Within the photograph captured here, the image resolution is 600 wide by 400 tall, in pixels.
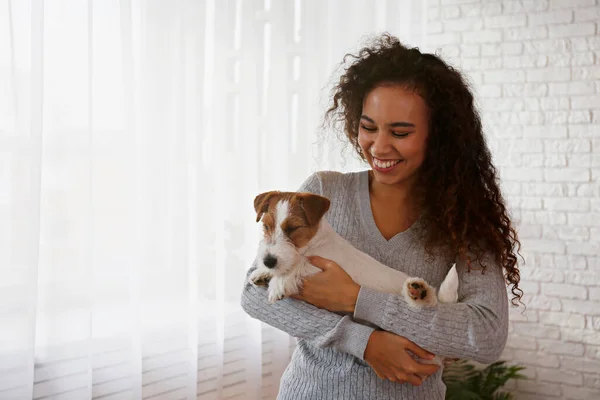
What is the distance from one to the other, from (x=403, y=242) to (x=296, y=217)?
1.05ft

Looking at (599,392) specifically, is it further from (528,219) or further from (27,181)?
(27,181)

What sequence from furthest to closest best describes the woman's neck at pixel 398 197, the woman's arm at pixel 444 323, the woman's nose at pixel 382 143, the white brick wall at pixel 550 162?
the white brick wall at pixel 550 162 → the woman's neck at pixel 398 197 → the woman's nose at pixel 382 143 → the woman's arm at pixel 444 323

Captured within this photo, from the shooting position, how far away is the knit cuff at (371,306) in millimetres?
1470

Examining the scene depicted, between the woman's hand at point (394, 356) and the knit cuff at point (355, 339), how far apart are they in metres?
0.01

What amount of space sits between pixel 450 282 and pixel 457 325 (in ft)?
0.38

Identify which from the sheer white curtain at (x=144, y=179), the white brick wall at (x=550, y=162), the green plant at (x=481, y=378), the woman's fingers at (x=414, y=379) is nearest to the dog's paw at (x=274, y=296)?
the woman's fingers at (x=414, y=379)

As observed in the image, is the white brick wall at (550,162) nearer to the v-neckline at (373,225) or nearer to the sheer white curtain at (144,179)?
the sheer white curtain at (144,179)

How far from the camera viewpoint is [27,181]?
214 cm

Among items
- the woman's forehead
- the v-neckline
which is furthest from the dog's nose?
the woman's forehead

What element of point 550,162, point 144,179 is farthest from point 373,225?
point 550,162

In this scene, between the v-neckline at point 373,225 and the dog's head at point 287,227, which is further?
the v-neckline at point 373,225

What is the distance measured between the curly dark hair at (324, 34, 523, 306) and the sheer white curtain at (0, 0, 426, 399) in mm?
683

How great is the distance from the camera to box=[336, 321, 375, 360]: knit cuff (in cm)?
146

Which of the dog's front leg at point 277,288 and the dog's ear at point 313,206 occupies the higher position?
the dog's ear at point 313,206
